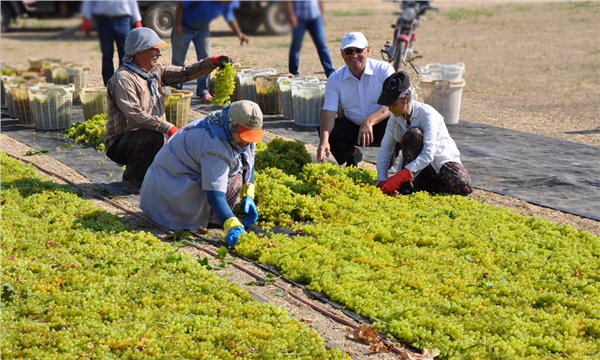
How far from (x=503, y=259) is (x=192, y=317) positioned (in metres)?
2.43

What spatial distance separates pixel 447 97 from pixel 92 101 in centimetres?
454

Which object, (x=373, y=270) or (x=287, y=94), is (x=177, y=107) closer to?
(x=287, y=94)

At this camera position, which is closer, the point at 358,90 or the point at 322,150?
the point at 322,150

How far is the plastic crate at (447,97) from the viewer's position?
398 inches

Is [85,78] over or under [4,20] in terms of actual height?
under

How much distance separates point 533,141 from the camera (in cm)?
936

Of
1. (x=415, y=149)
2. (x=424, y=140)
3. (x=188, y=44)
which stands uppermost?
(x=188, y=44)

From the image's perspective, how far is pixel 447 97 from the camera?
10141 mm

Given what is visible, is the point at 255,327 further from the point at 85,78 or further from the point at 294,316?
the point at 85,78

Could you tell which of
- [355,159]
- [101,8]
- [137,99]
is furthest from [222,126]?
[101,8]

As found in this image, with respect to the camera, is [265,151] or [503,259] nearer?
[503,259]

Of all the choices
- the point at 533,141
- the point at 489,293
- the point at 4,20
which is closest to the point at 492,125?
the point at 533,141

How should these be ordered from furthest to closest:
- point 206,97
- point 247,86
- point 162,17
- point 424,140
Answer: point 206,97
point 247,86
point 424,140
point 162,17

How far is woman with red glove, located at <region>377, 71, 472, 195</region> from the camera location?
710cm
